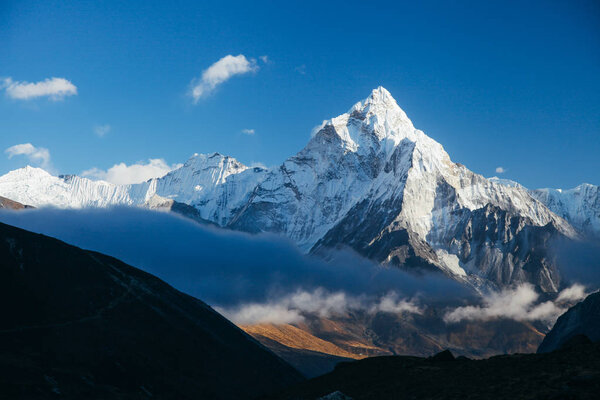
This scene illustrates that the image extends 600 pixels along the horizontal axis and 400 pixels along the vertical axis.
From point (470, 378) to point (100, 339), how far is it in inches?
4037

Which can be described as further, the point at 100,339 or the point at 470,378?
the point at 100,339

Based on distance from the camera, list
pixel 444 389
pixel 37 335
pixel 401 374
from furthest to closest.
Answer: pixel 37 335
pixel 401 374
pixel 444 389

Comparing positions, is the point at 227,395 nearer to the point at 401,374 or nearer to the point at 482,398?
the point at 401,374

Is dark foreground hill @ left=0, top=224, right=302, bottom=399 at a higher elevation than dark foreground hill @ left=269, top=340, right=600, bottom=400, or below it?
below

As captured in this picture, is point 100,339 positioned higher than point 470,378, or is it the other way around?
point 470,378

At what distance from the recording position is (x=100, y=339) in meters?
146

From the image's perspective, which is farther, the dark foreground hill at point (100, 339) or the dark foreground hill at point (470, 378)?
the dark foreground hill at point (100, 339)

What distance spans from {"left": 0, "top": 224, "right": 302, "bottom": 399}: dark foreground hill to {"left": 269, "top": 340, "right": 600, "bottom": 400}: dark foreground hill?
52407 mm

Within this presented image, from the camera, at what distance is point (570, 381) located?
5866cm

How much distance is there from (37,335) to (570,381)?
115714 mm

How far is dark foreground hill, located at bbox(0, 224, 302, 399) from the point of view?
12081 cm

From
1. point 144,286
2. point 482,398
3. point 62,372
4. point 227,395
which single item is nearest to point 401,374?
point 482,398

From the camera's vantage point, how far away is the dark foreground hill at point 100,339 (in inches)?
4756

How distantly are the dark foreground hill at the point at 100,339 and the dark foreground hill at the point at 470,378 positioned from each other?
5241cm
